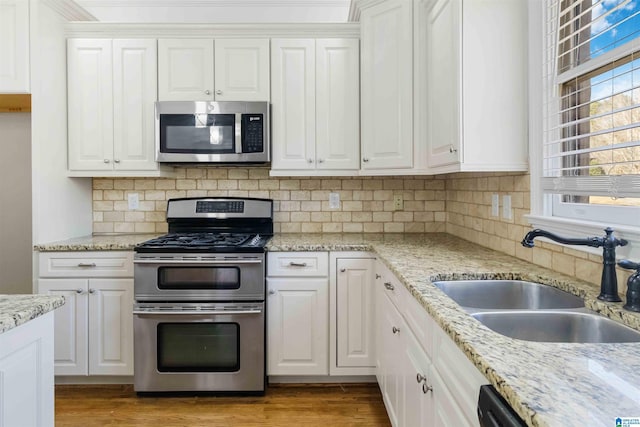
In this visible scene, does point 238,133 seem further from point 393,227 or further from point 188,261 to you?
point 393,227

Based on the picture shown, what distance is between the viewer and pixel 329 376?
Result: 2592 millimetres

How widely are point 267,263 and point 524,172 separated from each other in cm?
146

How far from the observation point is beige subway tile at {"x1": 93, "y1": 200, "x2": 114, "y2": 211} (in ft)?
10.00

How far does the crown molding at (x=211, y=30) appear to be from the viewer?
8.87 ft

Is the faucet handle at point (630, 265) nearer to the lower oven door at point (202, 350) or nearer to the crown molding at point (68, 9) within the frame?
the lower oven door at point (202, 350)

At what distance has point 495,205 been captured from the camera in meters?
2.18

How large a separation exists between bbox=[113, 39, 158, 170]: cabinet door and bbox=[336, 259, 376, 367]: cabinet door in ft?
4.79

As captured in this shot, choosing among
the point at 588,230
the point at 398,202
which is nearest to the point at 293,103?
the point at 398,202

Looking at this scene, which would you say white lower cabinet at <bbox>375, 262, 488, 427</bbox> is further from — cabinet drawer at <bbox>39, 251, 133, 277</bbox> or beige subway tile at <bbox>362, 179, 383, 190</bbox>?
cabinet drawer at <bbox>39, 251, 133, 277</bbox>

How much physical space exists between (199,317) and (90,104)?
5.24 ft

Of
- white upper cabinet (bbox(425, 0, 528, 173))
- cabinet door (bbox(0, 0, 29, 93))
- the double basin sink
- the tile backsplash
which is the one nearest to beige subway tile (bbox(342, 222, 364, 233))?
the tile backsplash

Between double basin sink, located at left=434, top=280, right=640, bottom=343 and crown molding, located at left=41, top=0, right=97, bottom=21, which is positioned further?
crown molding, located at left=41, top=0, right=97, bottom=21

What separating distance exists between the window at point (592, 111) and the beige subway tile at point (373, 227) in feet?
4.71

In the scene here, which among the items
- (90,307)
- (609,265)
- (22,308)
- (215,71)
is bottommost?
(90,307)
